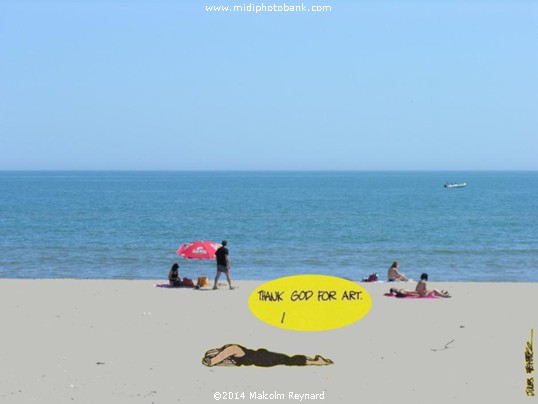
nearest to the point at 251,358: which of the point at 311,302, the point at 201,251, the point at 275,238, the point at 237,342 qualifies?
the point at 237,342

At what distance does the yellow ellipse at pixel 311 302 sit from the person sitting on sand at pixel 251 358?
4018 millimetres

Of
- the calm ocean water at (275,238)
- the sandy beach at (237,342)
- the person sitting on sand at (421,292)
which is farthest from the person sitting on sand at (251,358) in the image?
the calm ocean water at (275,238)

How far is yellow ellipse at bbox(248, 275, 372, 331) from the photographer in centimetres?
1077

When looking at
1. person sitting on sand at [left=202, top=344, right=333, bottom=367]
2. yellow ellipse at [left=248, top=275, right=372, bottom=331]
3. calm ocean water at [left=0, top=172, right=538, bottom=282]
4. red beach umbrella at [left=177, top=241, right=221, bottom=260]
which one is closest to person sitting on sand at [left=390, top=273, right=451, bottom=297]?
red beach umbrella at [left=177, top=241, right=221, bottom=260]

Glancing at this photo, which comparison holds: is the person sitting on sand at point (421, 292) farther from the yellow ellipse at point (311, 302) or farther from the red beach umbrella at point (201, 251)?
the yellow ellipse at point (311, 302)

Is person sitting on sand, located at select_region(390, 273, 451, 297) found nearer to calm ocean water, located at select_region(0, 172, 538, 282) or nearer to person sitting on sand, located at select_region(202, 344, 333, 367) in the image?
person sitting on sand, located at select_region(202, 344, 333, 367)

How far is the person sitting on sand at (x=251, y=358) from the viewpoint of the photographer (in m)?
14.8

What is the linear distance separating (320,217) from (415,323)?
2408 inches

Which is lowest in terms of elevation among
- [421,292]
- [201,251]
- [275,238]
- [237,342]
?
[275,238]

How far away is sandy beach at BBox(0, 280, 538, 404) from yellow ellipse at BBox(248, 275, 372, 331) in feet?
8.13

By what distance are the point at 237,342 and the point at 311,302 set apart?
649cm

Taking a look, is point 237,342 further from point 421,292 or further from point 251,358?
point 421,292

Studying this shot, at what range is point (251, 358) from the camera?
14953 mm

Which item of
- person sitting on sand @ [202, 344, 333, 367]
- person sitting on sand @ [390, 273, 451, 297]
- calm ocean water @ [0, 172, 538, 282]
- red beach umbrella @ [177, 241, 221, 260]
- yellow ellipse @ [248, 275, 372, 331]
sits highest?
yellow ellipse @ [248, 275, 372, 331]
